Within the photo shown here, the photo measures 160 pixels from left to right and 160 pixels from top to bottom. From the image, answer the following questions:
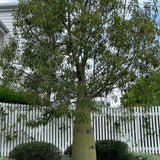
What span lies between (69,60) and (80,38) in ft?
1.62

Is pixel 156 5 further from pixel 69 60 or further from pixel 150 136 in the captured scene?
pixel 150 136

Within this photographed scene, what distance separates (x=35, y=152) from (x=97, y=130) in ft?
9.44

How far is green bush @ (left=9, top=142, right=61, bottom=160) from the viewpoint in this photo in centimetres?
517

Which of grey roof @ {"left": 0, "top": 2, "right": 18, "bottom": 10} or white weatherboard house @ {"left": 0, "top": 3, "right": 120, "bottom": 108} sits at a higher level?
grey roof @ {"left": 0, "top": 2, "right": 18, "bottom": 10}

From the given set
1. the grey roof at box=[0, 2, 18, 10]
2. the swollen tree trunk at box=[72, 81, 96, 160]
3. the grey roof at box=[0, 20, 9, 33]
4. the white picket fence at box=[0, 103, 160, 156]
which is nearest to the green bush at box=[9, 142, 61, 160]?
the swollen tree trunk at box=[72, 81, 96, 160]

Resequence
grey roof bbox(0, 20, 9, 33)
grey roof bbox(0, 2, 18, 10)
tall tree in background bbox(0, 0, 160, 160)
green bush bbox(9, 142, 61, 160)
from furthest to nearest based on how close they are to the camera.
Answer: grey roof bbox(0, 2, 18, 10), grey roof bbox(0, 20, 9, 33), green bush bbox(9, 142, 61, 160), tall tree in background bbox(0, 0, 160, 160)

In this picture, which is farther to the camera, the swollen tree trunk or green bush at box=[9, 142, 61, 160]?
green bush at box=[9, 142, 61, 160]

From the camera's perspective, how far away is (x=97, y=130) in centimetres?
753

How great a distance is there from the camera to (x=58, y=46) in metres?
4.62

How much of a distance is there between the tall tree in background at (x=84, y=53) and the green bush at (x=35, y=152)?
74 centimetres

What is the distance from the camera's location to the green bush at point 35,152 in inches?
203

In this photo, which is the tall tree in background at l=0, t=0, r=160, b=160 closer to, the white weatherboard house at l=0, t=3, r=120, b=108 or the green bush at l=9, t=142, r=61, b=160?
the green bush at l=9, t=142, r=61, b=160

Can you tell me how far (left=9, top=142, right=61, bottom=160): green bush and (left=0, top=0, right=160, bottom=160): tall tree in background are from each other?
2.41ft

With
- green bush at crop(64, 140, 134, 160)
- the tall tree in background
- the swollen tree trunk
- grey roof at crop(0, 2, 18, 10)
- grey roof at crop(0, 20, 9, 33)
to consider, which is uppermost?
grey roof at crop(0, 2, 18, 10)
